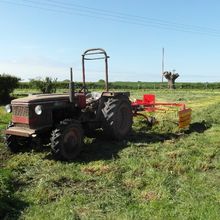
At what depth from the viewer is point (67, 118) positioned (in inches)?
369

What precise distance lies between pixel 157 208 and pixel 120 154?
3.35m

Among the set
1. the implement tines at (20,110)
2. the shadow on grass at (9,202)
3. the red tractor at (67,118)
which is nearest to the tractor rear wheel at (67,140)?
the red tractor at (67,118)

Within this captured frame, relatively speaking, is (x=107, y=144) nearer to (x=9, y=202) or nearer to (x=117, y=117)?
(x=117, y=117)

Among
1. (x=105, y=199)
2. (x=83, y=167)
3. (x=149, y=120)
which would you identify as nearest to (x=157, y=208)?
(x=105, y=199)

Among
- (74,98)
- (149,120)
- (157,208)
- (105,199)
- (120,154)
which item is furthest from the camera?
(149,120)

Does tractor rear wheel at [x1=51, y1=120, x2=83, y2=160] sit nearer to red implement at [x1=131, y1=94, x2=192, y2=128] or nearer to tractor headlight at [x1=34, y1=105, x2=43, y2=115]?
tractor headlight at [x1=34, y1=105, x2=43, y2=115]

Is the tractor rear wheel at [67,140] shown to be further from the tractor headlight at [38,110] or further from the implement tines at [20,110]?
the implement tines at [20,110]

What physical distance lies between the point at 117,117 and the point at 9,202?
5034 mm

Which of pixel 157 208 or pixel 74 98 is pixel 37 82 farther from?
pixel 157 208

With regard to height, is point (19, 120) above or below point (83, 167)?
above

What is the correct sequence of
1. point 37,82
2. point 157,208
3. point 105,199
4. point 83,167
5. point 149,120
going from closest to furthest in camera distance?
1. point 157,208
2. point 105,199
3. point 83,167
4. point 149,120
5. point 37,82

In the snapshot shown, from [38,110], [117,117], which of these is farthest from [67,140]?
[117,117]

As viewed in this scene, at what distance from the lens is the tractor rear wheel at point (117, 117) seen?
391 inches

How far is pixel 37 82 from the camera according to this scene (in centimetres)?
2842
